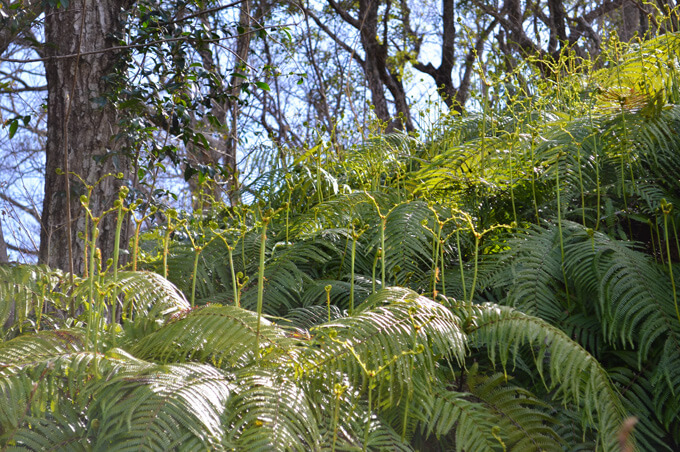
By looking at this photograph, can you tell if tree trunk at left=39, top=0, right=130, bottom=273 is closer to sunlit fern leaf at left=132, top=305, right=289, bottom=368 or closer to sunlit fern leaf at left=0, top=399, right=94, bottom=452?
sunlit fern leaf at left=132, top=305, right=289, bottom=368

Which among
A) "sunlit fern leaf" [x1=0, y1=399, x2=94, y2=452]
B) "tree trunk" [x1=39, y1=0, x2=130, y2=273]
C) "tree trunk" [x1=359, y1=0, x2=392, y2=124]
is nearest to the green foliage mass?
"sunlit fern leaf" [x1=0, y1=399, x2=94, y2=452]

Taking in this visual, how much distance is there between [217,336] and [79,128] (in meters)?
2.12

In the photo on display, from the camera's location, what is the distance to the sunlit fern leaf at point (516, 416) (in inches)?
56.6

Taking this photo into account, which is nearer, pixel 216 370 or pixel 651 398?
pixel 216 370

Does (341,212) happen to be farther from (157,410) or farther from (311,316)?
(157,410)

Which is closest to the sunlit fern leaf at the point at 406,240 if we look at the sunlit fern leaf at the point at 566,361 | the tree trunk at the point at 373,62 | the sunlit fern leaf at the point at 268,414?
the sunlit fern leaf at the point at 566,361

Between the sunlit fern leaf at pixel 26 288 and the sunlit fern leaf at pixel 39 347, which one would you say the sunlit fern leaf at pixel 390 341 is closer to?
the sunlit fern leaf at pixel 39 347

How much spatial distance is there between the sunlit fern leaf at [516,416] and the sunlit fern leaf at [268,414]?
0.45 m

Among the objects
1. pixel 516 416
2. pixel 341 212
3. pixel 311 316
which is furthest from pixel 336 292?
pixel 516 416

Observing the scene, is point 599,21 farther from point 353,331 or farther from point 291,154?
point 353,331

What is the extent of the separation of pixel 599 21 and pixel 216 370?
972 cm

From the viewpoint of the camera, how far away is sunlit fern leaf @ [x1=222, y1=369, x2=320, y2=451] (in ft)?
3.82

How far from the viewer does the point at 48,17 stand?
127 inches

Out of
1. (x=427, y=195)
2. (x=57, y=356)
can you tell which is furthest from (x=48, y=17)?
(x=57, y=356)
